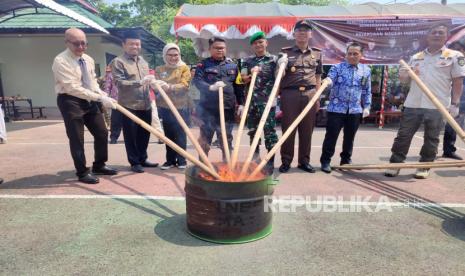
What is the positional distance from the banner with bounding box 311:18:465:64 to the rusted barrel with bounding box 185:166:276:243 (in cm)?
766

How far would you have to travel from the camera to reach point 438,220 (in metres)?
3.34

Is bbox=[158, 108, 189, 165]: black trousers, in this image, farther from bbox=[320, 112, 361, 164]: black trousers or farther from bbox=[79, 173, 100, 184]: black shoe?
bbox=[320, 112, 361, 164]: black trousers

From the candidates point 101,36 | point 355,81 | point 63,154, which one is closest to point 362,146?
point 355,81

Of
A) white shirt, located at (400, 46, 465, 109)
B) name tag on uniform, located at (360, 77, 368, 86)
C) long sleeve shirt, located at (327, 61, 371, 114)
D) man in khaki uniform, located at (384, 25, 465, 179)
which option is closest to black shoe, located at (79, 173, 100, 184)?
long sleeve shirt, located at (327, 61, 371, 114)

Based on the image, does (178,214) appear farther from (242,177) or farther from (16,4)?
(16,4)

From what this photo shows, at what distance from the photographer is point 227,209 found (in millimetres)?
2695

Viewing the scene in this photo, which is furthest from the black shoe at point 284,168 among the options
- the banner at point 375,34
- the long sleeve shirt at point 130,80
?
the banner at point 375,34

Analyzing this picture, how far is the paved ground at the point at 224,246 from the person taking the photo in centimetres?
249

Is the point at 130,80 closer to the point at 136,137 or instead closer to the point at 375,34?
the point at 136,137

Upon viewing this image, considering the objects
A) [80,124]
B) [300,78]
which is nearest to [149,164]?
[80,124]

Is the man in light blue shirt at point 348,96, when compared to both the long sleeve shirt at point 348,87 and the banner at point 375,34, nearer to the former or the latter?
the long sleeve shirt at point 348,87

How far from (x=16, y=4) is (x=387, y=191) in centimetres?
903

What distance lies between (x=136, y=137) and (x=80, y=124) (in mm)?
1040

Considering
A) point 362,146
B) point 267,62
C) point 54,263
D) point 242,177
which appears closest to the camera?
point 54,263
